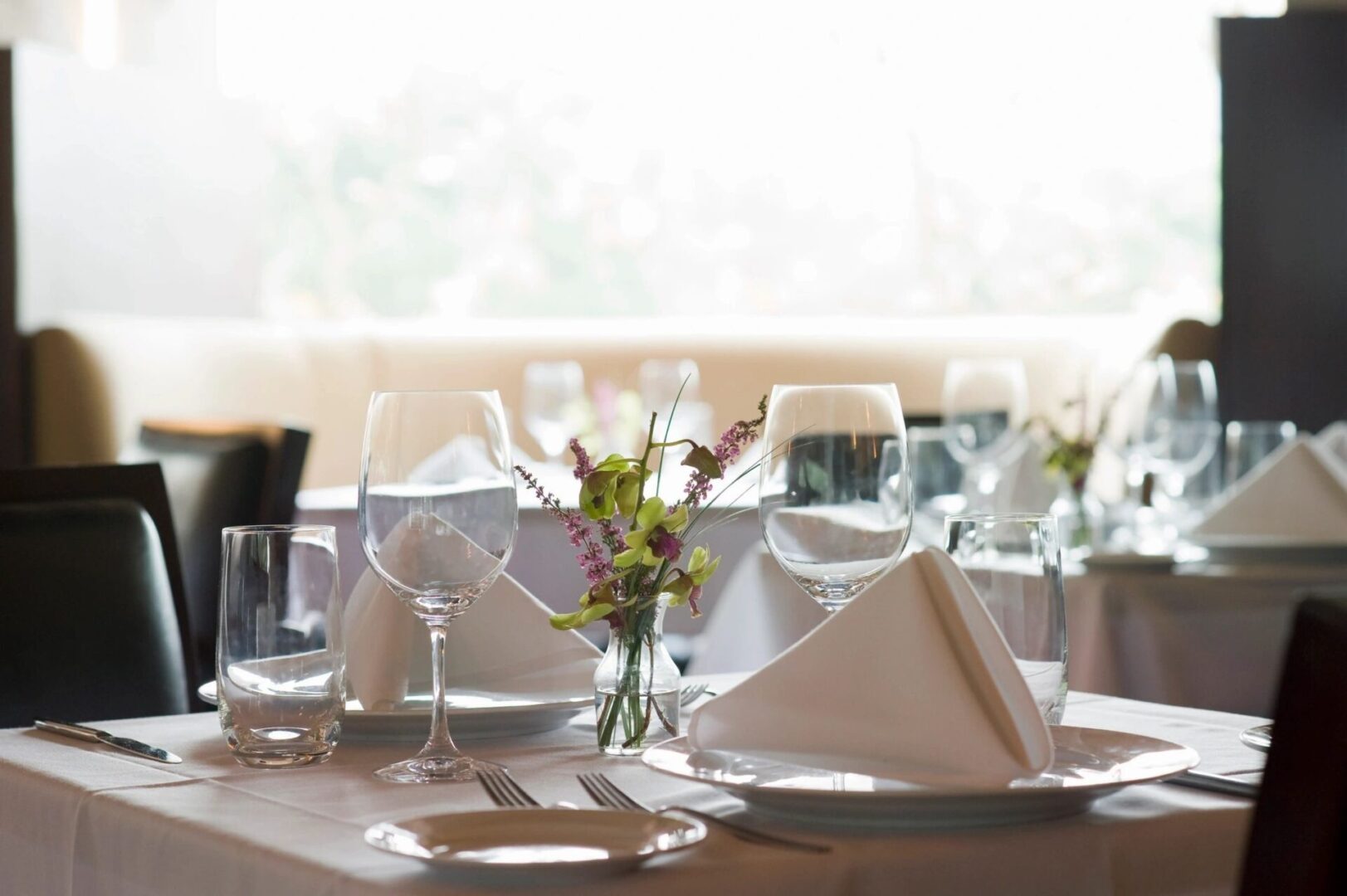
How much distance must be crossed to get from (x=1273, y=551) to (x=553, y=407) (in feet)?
7.65

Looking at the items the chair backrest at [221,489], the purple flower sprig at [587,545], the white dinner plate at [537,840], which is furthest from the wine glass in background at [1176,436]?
the white dinner plate at [537,840]

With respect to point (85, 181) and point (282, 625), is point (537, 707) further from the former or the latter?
point (85, 181)

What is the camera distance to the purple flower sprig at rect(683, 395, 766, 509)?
1.00 meters

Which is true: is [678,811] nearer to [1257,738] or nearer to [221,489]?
[1257,738]

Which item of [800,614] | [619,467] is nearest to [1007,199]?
[800,614]

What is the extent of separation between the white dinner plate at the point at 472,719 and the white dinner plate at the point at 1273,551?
1269 mm

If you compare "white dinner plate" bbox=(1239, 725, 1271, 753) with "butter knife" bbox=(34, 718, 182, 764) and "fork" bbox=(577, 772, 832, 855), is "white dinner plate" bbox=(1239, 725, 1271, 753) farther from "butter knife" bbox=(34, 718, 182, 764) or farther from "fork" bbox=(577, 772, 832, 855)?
"butter knife" bbox=(34, 718, 182, 764)

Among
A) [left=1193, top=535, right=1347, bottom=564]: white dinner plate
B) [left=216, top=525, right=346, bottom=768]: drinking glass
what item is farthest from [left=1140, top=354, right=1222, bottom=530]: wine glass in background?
[left=216, top=525, right=346, bottom=768]: drinking glass

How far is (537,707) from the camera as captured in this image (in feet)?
3.50

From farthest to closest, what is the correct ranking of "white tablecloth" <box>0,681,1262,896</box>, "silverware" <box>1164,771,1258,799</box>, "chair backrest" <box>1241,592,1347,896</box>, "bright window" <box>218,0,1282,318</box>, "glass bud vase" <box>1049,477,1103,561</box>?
"bright window" <box>218,0,1282,318</box> → "glass bud vase" <box>1049,477,1103,561</box> → "silverware" <box>1164,771,1258,799</box> → "white tablecloth" <box>0,681,1262,896</box> → "chair backrest" <box>1241,592,1347,896</box>

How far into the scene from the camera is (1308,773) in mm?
616

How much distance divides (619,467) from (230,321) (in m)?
4.01

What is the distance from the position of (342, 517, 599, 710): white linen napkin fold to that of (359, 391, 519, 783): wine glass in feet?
0.52

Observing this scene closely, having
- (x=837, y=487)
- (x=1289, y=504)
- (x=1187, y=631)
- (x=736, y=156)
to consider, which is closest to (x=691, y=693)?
(x=837, y=487)
